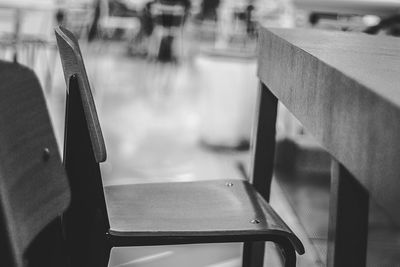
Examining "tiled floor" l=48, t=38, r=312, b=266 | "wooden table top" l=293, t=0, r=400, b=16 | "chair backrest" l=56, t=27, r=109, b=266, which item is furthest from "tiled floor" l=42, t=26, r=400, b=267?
"chair backrest" l=56, t=27, r=109, b=266

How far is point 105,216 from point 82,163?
10 cm

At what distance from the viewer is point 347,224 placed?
32.4 inches

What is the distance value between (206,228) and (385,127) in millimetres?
532

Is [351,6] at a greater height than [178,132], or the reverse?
[351,6]

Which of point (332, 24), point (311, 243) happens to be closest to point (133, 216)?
point (311, 243)

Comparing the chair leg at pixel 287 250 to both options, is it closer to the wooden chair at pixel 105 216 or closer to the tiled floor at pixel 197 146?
the wooden chair at pixel 105 216

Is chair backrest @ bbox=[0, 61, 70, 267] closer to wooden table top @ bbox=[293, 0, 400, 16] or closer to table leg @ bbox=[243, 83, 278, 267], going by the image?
table leg @ bbox=[243, 83, 278, 267]

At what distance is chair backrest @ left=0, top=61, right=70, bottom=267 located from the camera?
0.92 m

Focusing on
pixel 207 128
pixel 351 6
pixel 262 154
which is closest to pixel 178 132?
pixel 207 128

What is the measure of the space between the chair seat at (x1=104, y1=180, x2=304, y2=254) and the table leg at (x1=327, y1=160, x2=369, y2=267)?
0.76ft

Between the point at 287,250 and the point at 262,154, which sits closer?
the point at 287,250

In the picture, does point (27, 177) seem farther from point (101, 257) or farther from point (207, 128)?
point (207, 128)

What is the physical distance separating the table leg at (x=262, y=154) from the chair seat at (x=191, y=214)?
109mm

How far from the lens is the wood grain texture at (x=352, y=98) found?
1.97 ft
